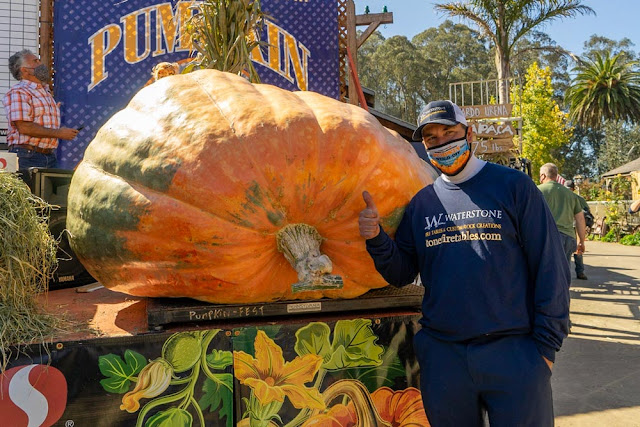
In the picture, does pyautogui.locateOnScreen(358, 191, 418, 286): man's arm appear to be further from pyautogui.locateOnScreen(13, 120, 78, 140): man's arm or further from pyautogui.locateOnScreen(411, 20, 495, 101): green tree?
pyautogui.locateOnScreen(411, 20, 495, 101): green tree

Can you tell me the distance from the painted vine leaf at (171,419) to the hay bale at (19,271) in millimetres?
496

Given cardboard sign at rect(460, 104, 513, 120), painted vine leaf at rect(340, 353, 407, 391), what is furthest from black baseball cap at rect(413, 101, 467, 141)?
cardboard sign at rect(460, 104, 513, 120)

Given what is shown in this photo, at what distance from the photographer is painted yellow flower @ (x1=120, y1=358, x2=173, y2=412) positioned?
5.96 feet

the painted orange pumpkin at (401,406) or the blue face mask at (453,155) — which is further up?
the blue face mask at (453,155)

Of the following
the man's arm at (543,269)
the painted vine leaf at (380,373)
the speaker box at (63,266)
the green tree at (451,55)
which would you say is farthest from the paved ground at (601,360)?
the green tree at (451,55)

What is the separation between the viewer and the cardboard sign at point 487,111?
35.8ft

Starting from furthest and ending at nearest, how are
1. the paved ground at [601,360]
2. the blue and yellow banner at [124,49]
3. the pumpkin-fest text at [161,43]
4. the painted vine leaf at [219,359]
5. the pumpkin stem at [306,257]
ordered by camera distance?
the pumpkin-fest text at [161,43] < the blue and yellow banner at [124,49] < the paved ground at [601,360] < the painted vine leaf at [219,359] < the pumpkin stem at [306,257]

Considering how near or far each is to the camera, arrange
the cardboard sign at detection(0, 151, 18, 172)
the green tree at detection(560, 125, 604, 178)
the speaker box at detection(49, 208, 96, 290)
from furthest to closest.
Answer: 1. the green tree at detection(560, 125, 604, 178)
2. the speaker box at detection(49, 208, 96, 290)
3. the cardboard sign at detection(0, 151, 18, 172)

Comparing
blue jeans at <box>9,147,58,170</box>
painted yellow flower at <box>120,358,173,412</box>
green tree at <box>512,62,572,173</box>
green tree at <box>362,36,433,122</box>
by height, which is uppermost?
green tree at <box>362,36,433,122</box>

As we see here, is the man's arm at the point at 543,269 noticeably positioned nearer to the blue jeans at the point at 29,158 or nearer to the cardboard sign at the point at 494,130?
the blue jeans at the point at 29,158

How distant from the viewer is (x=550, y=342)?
69.1 inches

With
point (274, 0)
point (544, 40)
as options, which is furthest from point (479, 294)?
point (544, 40)

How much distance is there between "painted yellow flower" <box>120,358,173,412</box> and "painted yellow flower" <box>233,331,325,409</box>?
0.87 feet

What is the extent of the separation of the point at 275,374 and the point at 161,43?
516cm
